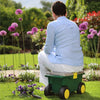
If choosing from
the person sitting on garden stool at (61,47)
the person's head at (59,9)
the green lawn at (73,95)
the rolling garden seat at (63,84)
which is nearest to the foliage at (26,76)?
the green lawn at (73,95)

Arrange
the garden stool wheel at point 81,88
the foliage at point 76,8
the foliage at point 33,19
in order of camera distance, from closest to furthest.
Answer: the garden stool wheel at point 81,88 < the foliage at point 76,8 < the foliage at point 33,19

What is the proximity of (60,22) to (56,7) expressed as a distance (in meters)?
0.24

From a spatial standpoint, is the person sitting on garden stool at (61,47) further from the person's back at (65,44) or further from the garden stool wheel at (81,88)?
the garden stool wheel at (81,88)

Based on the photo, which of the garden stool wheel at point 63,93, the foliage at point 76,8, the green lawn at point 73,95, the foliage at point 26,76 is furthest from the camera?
the foliage at point 76,8

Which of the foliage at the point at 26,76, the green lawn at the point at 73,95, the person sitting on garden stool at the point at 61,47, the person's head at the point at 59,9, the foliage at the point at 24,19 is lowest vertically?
the green lawn at the point at 73,95

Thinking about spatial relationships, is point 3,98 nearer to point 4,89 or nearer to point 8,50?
point 4,89

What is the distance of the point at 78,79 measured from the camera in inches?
134

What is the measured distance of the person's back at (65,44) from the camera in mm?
3133

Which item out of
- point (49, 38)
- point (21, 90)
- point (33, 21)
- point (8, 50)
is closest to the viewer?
point (49, 38)

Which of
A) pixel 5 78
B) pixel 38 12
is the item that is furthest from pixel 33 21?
pixel 5 78

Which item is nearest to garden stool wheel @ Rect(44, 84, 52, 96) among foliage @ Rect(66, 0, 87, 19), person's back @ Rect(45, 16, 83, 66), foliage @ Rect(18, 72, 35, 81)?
person's back @ Rect(45, 16, 83, 66)

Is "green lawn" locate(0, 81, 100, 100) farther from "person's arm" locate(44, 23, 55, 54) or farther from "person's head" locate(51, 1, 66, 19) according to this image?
"person's head" locate(51, 1, 66, 19)

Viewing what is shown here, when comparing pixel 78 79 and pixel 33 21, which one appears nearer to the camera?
pixel 78 79

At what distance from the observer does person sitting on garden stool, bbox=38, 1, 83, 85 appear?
3.13 meters
